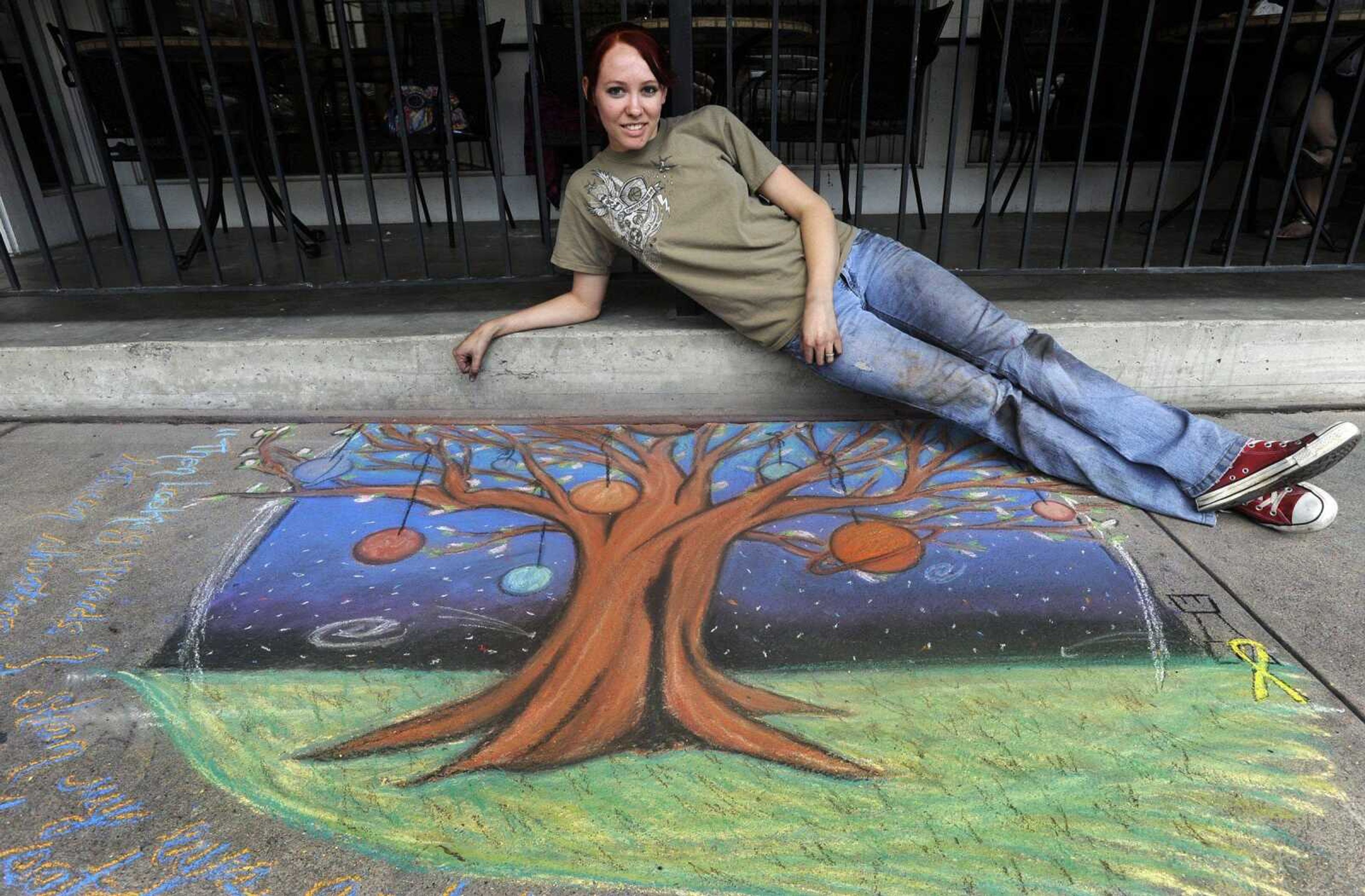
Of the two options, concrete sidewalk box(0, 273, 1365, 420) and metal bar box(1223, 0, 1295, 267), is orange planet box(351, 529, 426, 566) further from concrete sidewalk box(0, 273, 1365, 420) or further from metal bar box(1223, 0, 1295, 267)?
metal bar box(1223, 0, 1295, 267)

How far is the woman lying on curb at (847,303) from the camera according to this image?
79.9 inches

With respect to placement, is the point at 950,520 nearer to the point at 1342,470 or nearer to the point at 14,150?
the point at 1342,470

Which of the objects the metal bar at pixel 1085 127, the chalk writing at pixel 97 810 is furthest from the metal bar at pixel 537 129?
the chalk writing at pixel 97 810

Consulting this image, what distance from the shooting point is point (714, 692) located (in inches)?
59.3

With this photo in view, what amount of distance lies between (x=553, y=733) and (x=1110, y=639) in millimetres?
1095

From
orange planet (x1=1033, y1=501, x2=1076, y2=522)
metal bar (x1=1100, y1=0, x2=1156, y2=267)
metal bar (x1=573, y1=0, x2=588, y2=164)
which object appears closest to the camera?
orange planet (x1=1033, y1=501, x2=1076, y2=522)

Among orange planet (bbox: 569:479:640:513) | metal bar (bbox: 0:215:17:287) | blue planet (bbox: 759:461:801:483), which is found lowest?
blue planet (bbox: 759:461:801:483)

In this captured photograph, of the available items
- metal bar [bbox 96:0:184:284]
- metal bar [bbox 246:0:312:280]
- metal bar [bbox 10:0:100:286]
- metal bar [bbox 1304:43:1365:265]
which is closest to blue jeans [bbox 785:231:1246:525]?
metal bar [bbox 1304:43:1365:265]

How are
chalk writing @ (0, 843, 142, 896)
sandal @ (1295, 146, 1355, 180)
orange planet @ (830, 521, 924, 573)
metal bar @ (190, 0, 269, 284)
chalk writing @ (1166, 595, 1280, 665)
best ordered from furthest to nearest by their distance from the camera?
sandal @ (1295, 146, 1355, 180), metal bar @ (190, 0, 269, 284), orange planet @ (830, 521, 924, 573), chalk writing @ (1166, 595, 1280, 665), chalk writing @ (0, 843, 142, 896)

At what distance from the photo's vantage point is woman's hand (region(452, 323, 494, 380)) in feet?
7.90

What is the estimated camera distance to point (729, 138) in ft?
7.25

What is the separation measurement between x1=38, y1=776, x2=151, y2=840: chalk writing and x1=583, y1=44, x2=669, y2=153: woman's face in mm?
1757

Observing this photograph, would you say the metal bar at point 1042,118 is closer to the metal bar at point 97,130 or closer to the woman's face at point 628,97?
the woman's face at point 628,97

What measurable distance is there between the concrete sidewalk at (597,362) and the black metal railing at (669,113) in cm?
21
